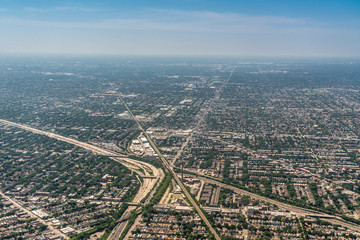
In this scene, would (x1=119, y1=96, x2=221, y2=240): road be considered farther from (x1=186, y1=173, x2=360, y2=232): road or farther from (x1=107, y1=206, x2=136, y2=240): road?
(x1=107, y1=206, x2=136, y2=240): road

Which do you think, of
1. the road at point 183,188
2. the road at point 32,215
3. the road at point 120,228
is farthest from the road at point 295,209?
the road at point 32,215

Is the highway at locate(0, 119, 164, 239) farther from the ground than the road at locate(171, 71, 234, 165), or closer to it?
closer to it

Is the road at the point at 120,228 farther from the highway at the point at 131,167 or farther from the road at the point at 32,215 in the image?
the road at the point at 32,215

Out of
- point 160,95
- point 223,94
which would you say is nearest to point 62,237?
point 160,95

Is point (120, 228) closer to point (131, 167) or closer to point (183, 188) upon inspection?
point (183, 188)

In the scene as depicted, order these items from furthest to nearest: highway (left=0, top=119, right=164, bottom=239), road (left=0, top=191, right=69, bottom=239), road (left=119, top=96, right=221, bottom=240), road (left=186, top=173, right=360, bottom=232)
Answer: highway (left=0, top=119, right=164, bottom=239), road (left=186, top=173, right=360, bottom=232), road (left=119, top=96, right=221, bottom=240), road (left=0, top=191, right=69, bottom=239)

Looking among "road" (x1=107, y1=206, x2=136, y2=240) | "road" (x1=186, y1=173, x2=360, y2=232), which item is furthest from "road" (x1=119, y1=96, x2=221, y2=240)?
"road" (x1=107, y1=206, x2=136, y2=240)

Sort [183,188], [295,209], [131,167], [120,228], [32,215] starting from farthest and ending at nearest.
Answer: [131,167] → [183,188] → [295,209] → [32,215] → [120,228]

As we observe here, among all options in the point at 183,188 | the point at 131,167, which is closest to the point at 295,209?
the point at 183,188

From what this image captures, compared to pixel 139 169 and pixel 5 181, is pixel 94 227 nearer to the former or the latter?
pixel 139 169

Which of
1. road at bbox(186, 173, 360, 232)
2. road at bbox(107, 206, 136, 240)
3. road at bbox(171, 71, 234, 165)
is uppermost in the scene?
road at bbox(171, 71, 234, 165)

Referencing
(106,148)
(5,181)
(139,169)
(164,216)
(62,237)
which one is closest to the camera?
(62,237)
